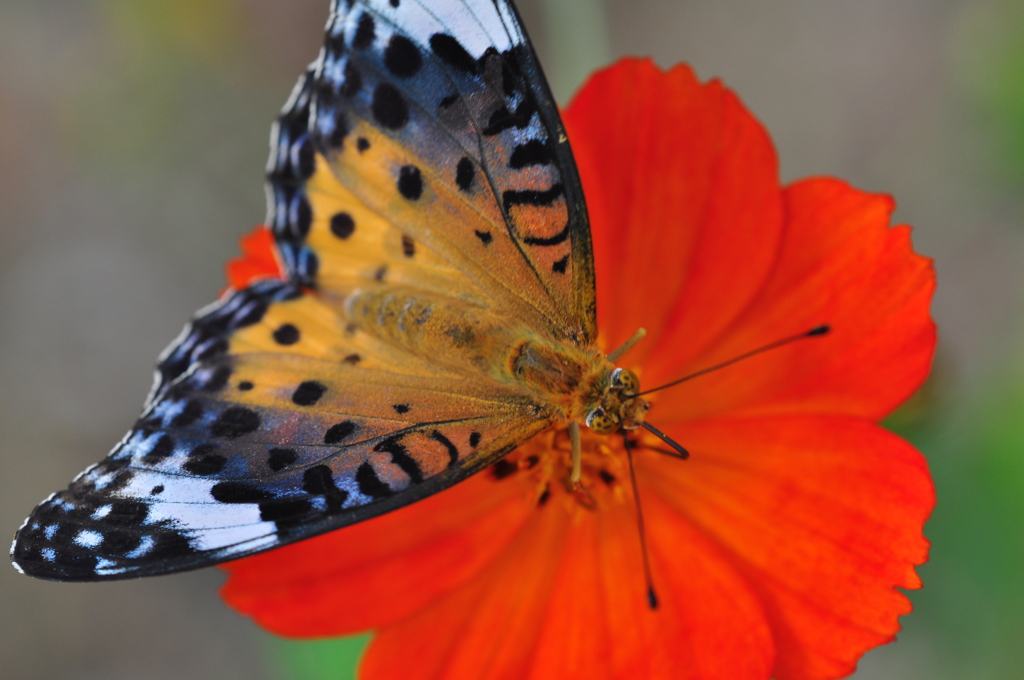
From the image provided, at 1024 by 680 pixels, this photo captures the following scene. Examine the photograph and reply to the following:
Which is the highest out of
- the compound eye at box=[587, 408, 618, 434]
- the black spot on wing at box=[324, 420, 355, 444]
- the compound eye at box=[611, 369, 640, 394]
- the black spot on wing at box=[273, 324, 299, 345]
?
the black spot on wing at box=[273, 324, 299, 345]

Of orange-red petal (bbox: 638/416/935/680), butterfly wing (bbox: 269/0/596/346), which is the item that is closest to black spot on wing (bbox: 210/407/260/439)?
butterfly wing (bbox: 269/0/596/346)

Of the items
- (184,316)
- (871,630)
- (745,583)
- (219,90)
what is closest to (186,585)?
(184,316)

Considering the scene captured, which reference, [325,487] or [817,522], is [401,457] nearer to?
[325,487]

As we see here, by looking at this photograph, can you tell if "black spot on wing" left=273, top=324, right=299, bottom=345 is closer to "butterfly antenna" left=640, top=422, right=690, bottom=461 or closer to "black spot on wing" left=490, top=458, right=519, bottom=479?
"black spot on wing" left=490, top=458, right=519, bottom=479

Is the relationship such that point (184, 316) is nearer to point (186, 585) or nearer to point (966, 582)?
point (186, 585)

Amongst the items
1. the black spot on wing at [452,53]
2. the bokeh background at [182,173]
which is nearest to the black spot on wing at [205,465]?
the black spot on wing at [452,53]

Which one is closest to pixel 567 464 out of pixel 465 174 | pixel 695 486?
pixel 695 486
